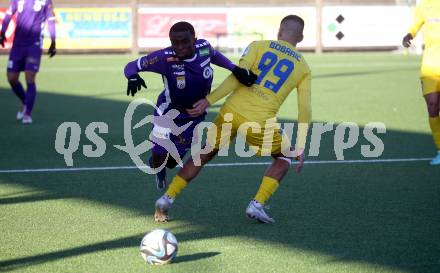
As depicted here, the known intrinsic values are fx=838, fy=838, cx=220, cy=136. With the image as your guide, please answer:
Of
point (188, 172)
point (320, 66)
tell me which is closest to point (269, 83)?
point (188, 172)

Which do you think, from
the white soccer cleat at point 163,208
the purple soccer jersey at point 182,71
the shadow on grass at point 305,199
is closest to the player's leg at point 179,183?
the white soccer cleat at point 163,208

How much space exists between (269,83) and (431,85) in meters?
3.80

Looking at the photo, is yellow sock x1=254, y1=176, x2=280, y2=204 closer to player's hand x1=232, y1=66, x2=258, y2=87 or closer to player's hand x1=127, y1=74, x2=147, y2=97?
player's hand x1=232, y1=66, x2=258, y2=87

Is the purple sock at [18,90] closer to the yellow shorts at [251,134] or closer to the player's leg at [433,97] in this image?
the player's leg at [433,97]

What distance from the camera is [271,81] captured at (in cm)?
657

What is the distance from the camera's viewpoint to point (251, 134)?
21.8ft

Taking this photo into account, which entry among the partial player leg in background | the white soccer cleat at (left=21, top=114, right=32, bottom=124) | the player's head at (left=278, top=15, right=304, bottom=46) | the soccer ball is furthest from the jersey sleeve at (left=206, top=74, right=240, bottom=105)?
the white soccer cleat at (left=21, top=114, right=32, bottom=124)

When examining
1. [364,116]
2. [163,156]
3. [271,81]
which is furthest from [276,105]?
[364,116]

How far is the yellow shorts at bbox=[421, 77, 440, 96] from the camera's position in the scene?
31.9 feet

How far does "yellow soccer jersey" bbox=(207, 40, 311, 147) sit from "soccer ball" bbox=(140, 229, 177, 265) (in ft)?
4.68

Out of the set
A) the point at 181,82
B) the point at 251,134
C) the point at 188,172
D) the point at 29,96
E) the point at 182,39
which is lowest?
the point at 29,96

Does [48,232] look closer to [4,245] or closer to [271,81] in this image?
[4,245]

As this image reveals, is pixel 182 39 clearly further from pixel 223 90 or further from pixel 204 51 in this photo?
pixel 223 90

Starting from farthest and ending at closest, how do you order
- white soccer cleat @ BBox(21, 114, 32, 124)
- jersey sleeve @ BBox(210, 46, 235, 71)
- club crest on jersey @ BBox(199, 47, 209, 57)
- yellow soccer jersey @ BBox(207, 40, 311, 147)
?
1. white soccer cleat @ BBox(21, 114, 32, 124)
2. jersey sleeve @ BBox(210, 46, 235, 71)
3. club crest on jersey @ BBox(199, 47, 209, 57)
4. yellow soccer jersey @ BBox(207, 40, 311, 147)
